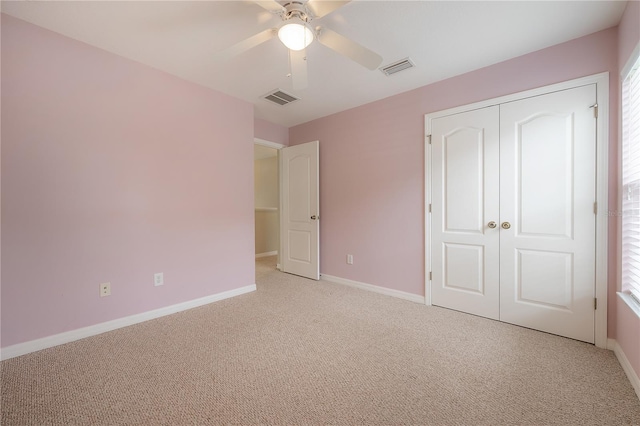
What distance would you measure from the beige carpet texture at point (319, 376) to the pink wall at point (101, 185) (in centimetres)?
39

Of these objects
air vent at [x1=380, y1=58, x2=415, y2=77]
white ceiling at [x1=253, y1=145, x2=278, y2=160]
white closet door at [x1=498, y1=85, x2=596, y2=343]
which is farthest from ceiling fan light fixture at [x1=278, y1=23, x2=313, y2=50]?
white ceiling at [x1=253, y1=145, x2=278, y2=160]

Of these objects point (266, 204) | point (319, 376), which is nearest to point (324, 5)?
point (319, 376)

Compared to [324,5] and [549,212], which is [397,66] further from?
[549,212]

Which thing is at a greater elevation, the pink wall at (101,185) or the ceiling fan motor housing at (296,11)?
the ceiling fan motor housing at (296,11)

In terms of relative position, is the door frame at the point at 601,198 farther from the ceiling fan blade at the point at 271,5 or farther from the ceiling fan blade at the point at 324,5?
the ceiling fan blade at the point at 271,5

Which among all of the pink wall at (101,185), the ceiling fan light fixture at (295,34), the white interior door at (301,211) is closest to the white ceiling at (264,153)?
the white interior door at (301,211)

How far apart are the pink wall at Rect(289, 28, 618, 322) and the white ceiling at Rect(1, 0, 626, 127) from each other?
0.15 metres

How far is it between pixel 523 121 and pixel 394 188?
4.40 ft

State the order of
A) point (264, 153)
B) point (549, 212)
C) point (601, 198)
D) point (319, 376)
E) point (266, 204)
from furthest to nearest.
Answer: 1. point (266, 204)
2. point (264, 153)
3. point (549, 212)
4. point (601, 198)
5. point (319, 376)

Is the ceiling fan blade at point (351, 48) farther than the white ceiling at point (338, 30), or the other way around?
the white ceiling at point (338, 30)

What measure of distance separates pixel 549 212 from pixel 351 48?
2109 mm

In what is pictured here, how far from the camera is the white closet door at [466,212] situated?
8.16 feet

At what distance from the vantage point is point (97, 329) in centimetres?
223

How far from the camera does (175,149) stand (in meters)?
2.71
